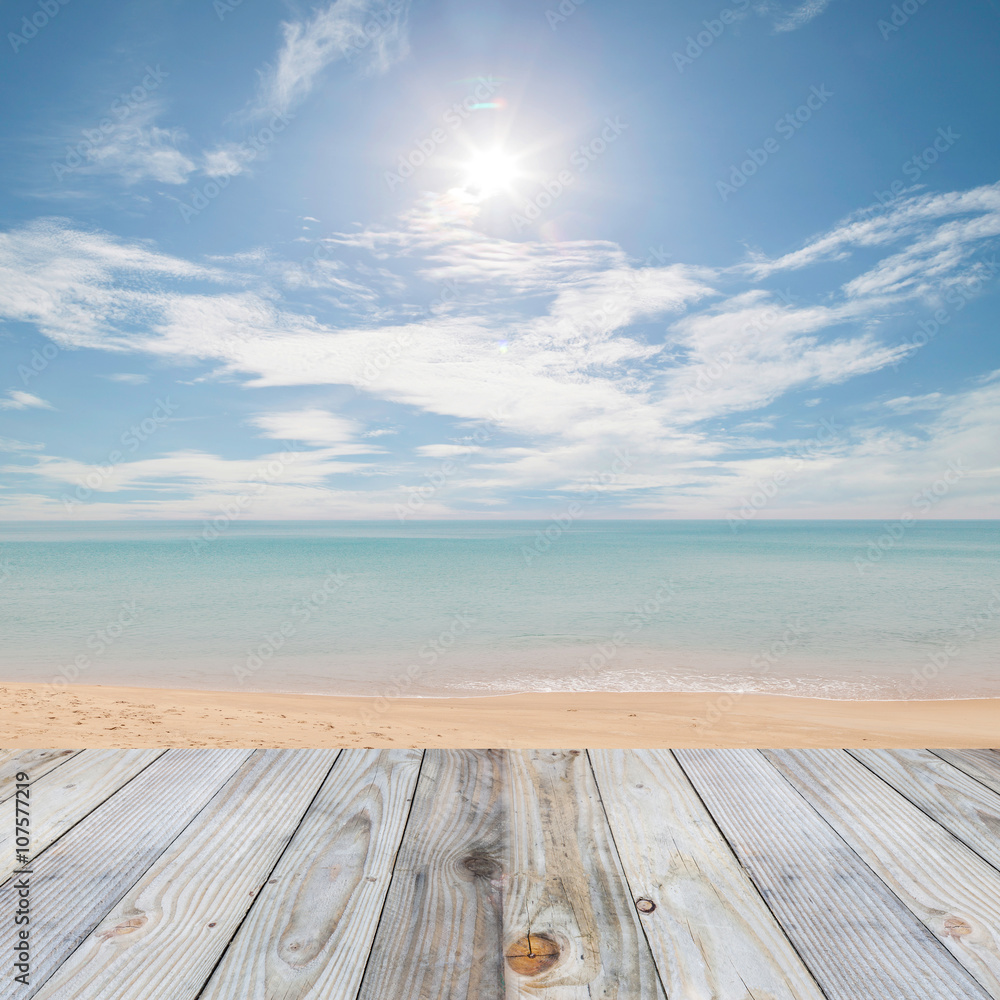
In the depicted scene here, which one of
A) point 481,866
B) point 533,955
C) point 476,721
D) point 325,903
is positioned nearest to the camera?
point 533,955

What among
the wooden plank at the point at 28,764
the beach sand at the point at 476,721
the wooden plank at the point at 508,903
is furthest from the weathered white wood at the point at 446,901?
the beach sand at the point at 476,721

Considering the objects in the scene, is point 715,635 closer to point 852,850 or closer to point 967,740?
point 967,740

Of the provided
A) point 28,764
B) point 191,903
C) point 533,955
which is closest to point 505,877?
point 533,955

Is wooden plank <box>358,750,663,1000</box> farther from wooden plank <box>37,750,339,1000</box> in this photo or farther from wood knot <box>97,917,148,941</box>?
wood knot <box>97,917,148,941</box>

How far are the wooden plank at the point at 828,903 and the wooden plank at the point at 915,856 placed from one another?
0.11 feet

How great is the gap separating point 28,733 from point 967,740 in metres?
10.6

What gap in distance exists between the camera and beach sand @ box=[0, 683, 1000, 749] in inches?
250

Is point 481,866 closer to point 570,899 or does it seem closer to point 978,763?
point 570,899

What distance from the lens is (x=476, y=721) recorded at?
7348 millimetres

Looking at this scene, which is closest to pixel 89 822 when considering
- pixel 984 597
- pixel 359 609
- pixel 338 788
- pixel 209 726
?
pixel 338 788

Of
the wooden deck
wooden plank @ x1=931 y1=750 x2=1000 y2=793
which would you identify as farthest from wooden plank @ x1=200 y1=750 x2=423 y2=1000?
wooden plank @ x1=931 y1=750 x2=1000 y2=793

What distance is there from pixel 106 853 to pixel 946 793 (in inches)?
87.4

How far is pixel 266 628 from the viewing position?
48.5 feet

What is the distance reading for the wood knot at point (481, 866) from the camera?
1.25 metres
